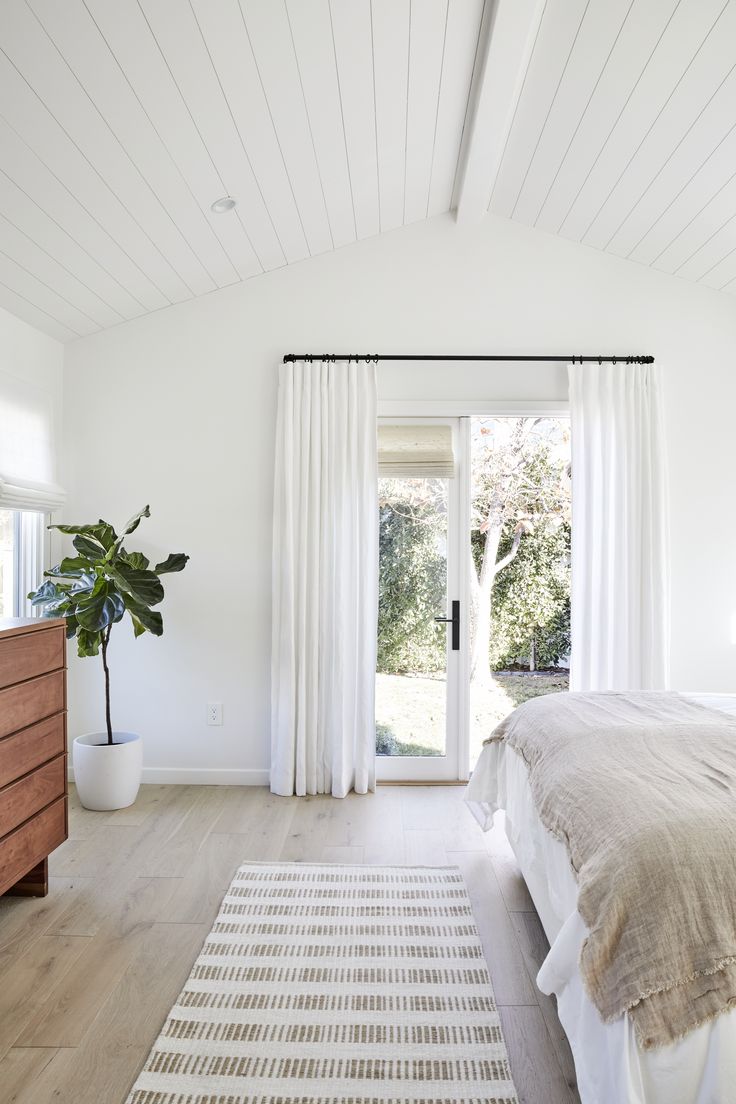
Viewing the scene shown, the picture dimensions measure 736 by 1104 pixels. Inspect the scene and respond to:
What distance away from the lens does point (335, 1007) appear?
1.96 metres

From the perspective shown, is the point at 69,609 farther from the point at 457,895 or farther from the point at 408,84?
the point at 408,84

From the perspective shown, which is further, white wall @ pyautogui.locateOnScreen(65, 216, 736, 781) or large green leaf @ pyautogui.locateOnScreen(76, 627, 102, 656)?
white wall @ pyautogui.locateOnScreen(65, 216, 736, 781)

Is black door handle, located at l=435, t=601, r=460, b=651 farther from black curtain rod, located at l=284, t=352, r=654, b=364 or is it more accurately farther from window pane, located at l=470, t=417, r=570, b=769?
window pane, located at l=470, t=417, r=570, b=769

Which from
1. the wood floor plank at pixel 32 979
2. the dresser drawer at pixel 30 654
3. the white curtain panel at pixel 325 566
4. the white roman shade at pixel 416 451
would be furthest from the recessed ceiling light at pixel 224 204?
the wood floor plank at pixel 32 979

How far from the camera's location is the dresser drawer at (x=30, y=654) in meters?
2.32

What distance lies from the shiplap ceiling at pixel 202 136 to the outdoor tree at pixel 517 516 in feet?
7.36

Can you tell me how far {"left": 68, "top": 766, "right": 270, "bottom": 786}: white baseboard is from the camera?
12.6ft

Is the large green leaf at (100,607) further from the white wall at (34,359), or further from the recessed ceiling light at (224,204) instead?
the recessed ceiling light at (224,204)

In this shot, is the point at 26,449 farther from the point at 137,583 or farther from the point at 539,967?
the point at 539,967

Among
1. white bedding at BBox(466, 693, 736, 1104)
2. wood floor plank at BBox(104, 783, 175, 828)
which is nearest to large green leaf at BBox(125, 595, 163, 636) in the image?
wood floor plank at BBox(104, 783, 175, 828)

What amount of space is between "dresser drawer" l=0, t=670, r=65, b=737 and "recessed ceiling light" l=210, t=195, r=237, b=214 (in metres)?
2.08

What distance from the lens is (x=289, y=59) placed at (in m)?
2.39

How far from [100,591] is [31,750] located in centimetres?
101

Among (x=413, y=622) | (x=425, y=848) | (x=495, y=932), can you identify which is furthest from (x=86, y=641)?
(x=495, y=932)
